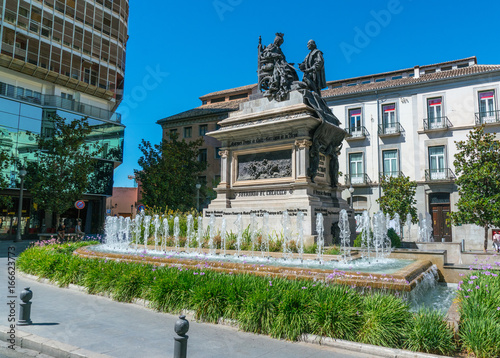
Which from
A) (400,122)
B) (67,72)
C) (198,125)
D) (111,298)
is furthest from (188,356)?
(198,125)

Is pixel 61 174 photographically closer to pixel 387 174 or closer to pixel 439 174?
pixel 387 174

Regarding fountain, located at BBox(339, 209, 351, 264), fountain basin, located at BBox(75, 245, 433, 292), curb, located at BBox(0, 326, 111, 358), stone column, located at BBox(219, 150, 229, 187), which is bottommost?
curb, located at BBox(0, 326, 111, 358)

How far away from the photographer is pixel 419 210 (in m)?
32.8

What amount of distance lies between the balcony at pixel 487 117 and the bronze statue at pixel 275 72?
22.6 m

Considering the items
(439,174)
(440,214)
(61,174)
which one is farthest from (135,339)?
(439,174)

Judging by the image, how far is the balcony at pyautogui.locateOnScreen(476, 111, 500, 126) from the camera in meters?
30.7

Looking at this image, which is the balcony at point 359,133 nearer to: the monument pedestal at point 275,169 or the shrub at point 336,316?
the monument pedestal at point 275,169

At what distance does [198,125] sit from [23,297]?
42389 mm

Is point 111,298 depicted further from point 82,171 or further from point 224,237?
point 82,171

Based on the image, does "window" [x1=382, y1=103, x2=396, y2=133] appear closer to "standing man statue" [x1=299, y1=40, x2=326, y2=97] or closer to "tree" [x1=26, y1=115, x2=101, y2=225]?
"standing man statue" [x1=299, y1=40, x2=326, y2=97]

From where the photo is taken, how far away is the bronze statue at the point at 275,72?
49.0 feet

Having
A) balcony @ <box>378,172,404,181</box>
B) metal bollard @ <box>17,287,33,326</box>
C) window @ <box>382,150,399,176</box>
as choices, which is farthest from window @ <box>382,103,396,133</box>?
metal bollard @ <box>17,287,33,326</box>

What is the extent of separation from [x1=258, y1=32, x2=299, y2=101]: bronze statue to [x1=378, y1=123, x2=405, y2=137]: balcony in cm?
2214

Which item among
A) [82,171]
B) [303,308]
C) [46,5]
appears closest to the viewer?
[303,308]
